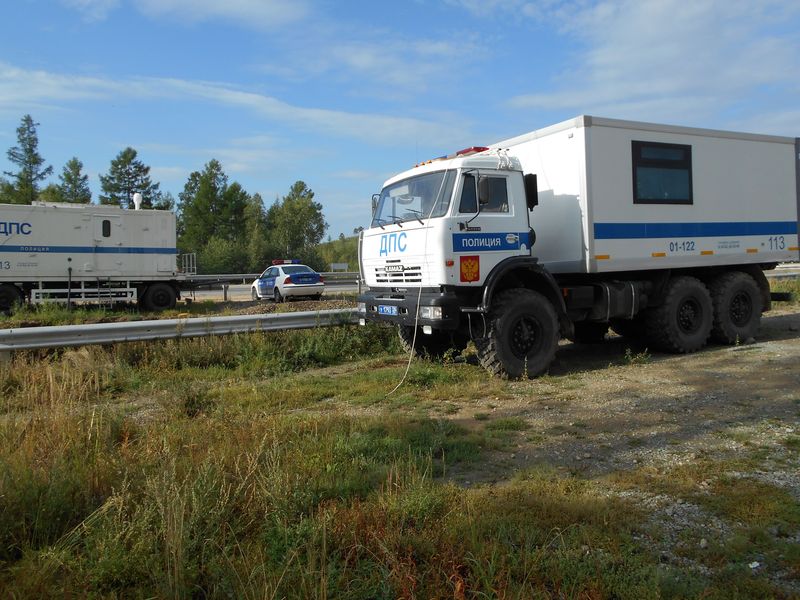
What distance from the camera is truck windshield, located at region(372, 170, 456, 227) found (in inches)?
320

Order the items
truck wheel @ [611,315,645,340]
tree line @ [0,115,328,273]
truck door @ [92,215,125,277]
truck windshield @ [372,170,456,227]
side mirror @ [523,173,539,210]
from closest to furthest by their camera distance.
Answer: truck windshield @ [372,170,456,227] → side mirror @ [523,173,539,210] → truck wheel @ [611,315,645,340] → truck door @ [92,215,125,277] → tree line @ [0,115,328,273]

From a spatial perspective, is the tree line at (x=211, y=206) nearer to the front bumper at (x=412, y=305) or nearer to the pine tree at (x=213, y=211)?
the pine tree at (x=213, y=211)

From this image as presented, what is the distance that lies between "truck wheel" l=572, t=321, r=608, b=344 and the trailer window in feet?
8.34

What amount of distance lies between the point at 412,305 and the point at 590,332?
15.8 ft

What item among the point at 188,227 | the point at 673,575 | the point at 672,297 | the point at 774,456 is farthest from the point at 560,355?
the point at 188,227

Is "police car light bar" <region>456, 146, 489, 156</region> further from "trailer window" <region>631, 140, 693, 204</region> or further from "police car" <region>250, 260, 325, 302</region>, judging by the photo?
"police car" <region>250, 260, 325, 302</region>

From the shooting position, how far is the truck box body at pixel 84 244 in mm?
18438

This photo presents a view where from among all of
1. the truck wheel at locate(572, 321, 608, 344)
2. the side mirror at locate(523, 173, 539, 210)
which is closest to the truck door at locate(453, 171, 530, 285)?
the side mirror at locate(523, 173, 539, 210)

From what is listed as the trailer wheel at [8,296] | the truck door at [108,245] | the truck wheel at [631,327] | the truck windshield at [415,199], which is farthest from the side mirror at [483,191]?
the trailer wheel at [8,296]

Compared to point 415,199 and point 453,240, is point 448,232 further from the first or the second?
point 415,199

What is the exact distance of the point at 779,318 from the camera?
1431 centimetres

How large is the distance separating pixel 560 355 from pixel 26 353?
821 cm

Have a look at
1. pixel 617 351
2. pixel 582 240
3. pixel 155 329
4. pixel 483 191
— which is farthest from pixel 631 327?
pixel 155 329

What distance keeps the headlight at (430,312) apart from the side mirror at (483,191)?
1.51 meters
